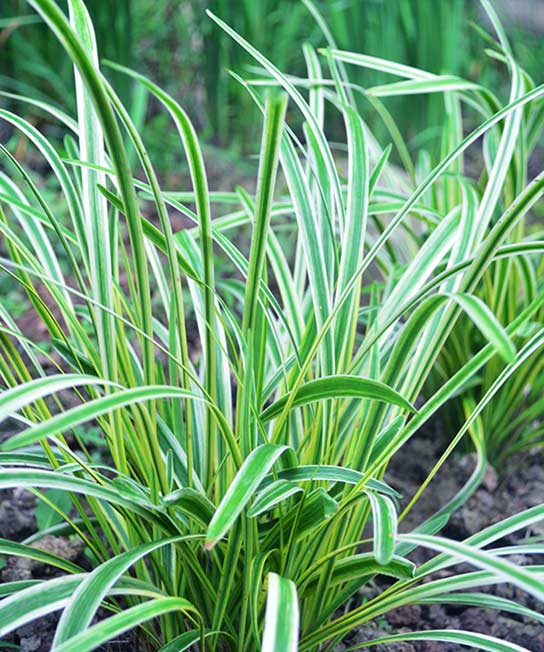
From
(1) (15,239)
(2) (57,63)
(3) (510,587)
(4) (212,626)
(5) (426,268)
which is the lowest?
(3) (510,587)

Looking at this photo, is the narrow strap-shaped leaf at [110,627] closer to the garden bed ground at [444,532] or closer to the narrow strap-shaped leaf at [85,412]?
the narrow strap-shaped leaf at [85,412]

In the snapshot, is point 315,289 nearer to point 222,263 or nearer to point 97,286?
point 97,286

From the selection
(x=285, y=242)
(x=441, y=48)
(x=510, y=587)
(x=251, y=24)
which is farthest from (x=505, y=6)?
(x=510, y=587)

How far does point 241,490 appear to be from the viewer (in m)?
0.71

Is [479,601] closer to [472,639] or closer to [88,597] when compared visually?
[472,639]

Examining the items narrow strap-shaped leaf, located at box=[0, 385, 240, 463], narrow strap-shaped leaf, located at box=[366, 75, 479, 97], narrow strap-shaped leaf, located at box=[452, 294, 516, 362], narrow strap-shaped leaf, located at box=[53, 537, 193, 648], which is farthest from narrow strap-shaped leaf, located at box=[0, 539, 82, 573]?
narrow strap-shaped leaf, located at box=[366, 75, 479, 97]

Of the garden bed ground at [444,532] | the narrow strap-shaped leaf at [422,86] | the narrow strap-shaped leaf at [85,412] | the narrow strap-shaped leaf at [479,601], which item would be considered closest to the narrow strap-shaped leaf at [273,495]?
→ the narrow strap-shaped leaf at [85,412]

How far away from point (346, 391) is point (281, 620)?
224 mm

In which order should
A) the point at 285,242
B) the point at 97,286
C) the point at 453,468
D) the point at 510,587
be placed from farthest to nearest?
the point at 285,242
the point at 453,468
the point at 510,587
the point at 97,286

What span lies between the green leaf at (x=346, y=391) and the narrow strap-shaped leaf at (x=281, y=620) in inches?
7.3

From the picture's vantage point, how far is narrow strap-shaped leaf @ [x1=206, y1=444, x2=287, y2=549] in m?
0.66

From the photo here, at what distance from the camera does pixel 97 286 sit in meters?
0.87

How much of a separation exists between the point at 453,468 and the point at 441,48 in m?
1.33

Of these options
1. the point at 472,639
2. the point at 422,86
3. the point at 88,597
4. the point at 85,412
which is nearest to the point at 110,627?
the point at 88,597
